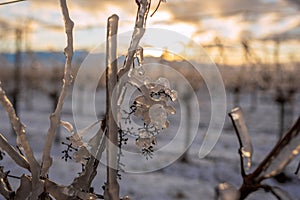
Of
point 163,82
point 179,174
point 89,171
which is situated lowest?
point 179,174

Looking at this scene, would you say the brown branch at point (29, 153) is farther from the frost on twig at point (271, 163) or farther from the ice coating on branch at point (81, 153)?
the frost on twig at point (271, 163)

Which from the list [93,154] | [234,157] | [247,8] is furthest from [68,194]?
[234,157]

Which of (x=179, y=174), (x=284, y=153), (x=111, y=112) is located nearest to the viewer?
(x=284, y=153)

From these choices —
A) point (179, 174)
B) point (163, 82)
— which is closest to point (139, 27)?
point (163, 82)

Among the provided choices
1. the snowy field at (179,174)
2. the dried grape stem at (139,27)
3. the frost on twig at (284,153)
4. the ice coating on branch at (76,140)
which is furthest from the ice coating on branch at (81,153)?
the snowy field at (179,174)

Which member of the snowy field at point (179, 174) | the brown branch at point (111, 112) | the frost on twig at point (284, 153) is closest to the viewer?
the frost on twig at point (284, 153)

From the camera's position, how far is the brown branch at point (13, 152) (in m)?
0.47

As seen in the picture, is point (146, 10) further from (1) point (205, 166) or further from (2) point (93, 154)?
(1) point (205, 166)

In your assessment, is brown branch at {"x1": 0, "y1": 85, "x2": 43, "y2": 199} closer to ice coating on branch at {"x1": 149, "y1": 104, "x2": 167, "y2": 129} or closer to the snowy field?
ice coating on branch at {"x1": 149, "y1": 104, "x2": 167, "y2": 129}

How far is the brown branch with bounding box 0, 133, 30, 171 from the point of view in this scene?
0.47m

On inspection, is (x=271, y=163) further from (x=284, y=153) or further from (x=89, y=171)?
(x=89, y=171)

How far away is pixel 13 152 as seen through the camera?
478 millimetres

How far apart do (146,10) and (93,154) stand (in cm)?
20

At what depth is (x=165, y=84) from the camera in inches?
19.2
